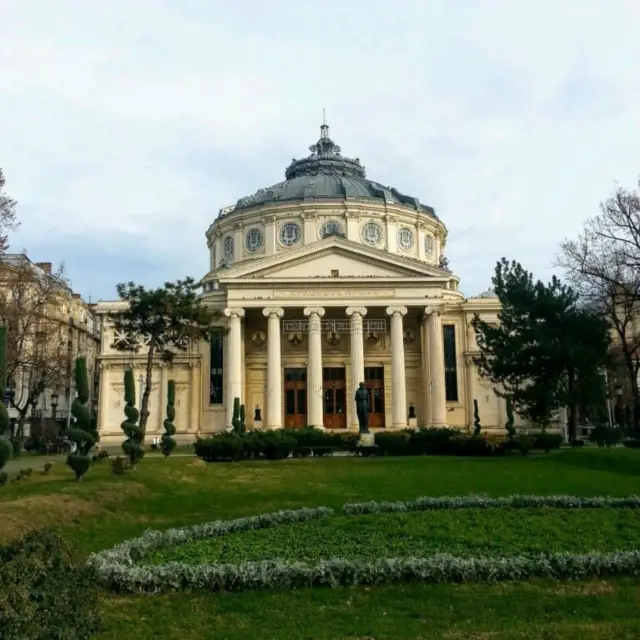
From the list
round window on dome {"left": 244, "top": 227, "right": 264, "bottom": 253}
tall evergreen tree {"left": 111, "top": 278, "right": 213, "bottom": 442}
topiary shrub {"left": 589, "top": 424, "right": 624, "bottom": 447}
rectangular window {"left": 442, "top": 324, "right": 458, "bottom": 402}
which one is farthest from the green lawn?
round window on dome {"left": 244, "top": 227, "right": 264, "bottom": 253}

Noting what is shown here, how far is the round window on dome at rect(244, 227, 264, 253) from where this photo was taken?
65625mm

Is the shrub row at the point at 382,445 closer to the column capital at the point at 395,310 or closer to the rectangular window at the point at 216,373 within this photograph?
the column capital at the point at 395,310

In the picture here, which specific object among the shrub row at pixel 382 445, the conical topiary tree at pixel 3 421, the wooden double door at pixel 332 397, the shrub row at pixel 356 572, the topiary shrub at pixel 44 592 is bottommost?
the shrub row at pixel 356 572

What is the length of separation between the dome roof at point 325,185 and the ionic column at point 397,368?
15818mm

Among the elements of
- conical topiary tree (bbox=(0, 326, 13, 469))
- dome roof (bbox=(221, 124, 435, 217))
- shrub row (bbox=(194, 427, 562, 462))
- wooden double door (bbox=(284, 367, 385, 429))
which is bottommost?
shrub row (bbox=(194, 427, 562, 462))

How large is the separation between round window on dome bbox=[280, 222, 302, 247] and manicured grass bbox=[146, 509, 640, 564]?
50.6 m

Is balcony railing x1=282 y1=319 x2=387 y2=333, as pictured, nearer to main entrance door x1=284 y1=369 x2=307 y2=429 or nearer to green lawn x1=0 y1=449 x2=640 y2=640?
main entrance door x1=284 y1=369 x2=307 y2=429

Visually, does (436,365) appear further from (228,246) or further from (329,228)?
(228,246)

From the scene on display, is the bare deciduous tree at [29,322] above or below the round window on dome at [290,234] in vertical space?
below

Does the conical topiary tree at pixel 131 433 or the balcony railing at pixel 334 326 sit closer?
the conical topiary tree at pixel 131 433

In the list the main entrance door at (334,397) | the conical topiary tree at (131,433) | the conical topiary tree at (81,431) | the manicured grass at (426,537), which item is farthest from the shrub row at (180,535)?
the main entrance door at (334,397)

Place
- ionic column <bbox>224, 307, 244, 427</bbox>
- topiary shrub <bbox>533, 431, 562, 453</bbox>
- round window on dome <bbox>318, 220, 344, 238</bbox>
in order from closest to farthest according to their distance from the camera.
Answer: topiary shrub <bbox>533, 431, 562, 453</bbox> → ionic column <bbox>224, 307, 244, 427</bbox> → round window on dome <bbox>318, 220, 344, 238</bbox>

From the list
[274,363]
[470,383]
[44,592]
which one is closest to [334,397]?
[274,363]

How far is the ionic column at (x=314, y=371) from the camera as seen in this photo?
52156 mm
